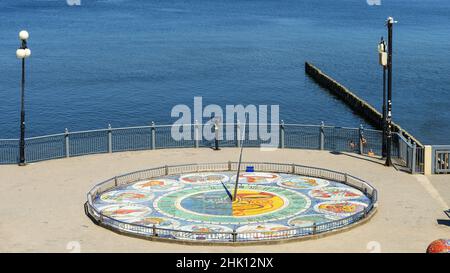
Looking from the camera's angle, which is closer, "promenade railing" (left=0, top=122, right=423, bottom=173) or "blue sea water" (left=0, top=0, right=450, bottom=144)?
"promenade railing" (left=0, top=122, right=423, bottom=173)

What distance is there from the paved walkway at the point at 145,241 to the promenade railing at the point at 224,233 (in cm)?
40

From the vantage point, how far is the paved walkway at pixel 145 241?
26.3 metres

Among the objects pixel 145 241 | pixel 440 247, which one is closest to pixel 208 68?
pixel 145 241

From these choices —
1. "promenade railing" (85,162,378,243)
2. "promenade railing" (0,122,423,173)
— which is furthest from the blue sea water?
"promenade railing" (85,162,378,243)

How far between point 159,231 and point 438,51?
9715 centimetres

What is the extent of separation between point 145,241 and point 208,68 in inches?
2914

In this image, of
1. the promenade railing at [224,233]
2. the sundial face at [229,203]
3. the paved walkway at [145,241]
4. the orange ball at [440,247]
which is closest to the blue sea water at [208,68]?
the paved walkway at [145,241]

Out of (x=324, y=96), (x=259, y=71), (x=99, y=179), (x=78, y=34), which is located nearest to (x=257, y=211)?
(x=99, y=179)

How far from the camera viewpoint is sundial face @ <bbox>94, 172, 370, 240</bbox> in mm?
28344

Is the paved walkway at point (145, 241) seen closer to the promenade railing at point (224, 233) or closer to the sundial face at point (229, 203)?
the promenade railing at point (224, 233)

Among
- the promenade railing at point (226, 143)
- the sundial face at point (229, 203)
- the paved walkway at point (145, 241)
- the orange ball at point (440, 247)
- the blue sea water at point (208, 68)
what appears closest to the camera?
the orange ball at point (440, 247)

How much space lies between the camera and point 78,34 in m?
138

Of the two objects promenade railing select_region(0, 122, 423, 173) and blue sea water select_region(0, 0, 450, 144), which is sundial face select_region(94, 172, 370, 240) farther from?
blue sea water select_region(0, 0, 450, 144)

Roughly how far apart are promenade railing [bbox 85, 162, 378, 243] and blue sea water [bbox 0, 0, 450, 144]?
31486 millimetres
